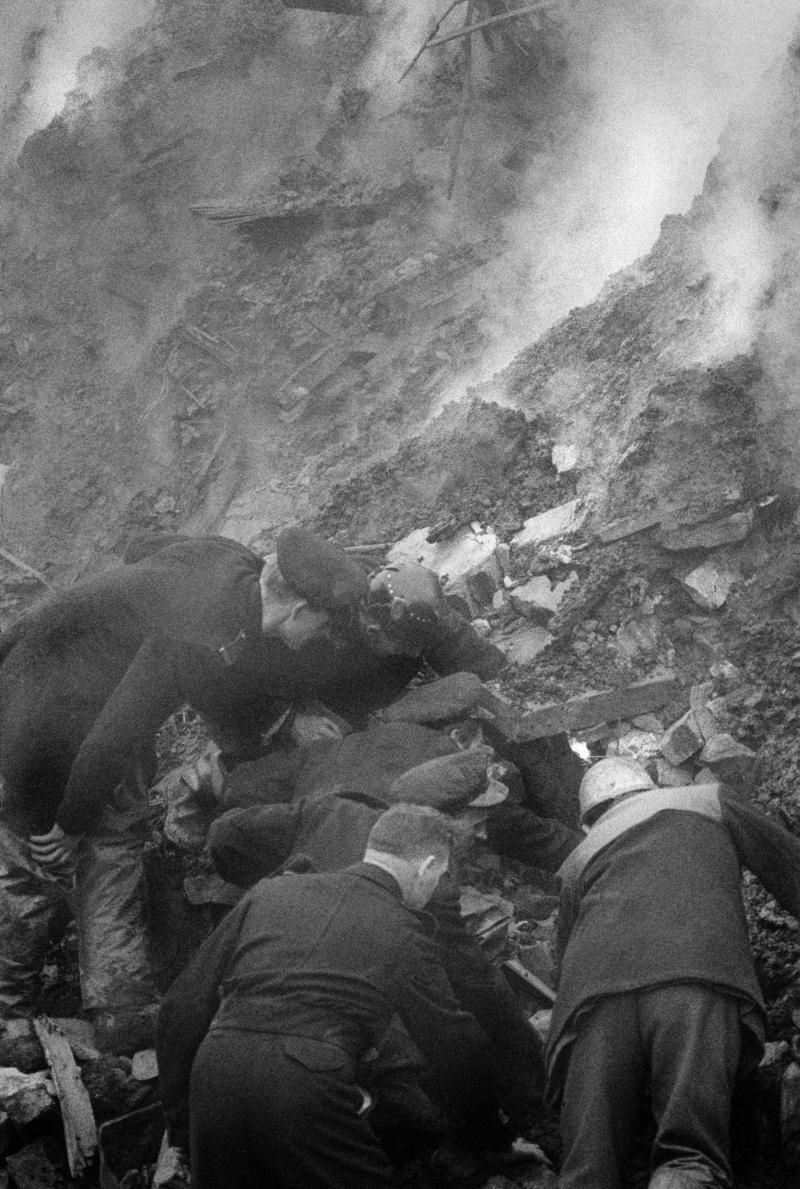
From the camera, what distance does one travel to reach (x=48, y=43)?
14.1 metres

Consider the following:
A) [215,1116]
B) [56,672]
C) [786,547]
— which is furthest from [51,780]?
[786,547]

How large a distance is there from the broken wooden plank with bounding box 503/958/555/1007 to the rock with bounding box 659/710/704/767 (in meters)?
1.36

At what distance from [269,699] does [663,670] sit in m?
2.22

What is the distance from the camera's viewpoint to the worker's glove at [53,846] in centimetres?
489

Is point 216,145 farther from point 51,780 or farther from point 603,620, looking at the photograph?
point 51,780

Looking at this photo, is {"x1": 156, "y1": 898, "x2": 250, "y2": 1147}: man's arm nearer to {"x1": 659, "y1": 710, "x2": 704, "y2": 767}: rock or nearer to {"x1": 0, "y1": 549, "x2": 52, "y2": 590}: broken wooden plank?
{"x1": 659, "y1": 710, "x2": 704, "y2": 767}: rock

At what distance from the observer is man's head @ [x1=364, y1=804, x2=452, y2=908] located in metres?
3.69

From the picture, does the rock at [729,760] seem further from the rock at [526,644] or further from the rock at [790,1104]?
the rock at [790,1104]

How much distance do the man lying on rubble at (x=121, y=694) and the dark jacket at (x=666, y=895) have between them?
1918 millimetres

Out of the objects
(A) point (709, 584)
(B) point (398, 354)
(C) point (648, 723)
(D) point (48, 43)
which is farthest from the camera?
(D) point (48, 43)

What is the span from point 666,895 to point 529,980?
1264mm

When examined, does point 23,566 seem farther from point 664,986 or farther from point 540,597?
point 664,986

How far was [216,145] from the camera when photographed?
39.6 feet

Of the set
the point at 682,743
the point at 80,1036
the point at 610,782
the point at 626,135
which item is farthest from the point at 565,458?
the point at 626,135
